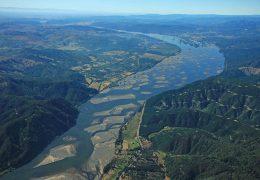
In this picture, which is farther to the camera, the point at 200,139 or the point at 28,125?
the point at 28,125

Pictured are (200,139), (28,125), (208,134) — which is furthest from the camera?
(28,125)

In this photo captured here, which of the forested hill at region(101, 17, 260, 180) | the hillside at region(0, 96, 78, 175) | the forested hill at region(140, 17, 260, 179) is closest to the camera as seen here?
the forested hill at region(140, 17, 260, 179)

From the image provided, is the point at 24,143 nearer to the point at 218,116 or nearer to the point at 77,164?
the point at 77,164

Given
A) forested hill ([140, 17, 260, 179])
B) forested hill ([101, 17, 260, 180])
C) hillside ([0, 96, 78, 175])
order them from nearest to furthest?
forested hill ([140, 17, 260, 179])
forested hill ([101, 17, 260, 180])
hillside ([0, 96, 78, 175])

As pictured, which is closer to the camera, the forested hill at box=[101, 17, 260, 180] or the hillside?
the forested hill at box=[101, 17, 260, 180]

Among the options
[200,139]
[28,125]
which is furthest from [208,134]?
[28,125]

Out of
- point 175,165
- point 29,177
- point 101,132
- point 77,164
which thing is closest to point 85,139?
point 101,132

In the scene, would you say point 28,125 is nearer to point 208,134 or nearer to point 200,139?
point 200,139

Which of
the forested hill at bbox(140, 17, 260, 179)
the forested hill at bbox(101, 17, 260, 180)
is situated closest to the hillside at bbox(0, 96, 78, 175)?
the forested hill at bbox(101, 17, 260, 180)

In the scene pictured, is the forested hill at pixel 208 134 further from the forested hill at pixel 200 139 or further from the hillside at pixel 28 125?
the hillside at pixel 28 125

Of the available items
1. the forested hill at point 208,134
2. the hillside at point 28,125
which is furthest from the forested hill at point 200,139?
the hillside at point 28,125

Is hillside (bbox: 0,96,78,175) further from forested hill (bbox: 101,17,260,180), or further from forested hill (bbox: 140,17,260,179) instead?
forested hill (bbox: 140,17,260,179)
